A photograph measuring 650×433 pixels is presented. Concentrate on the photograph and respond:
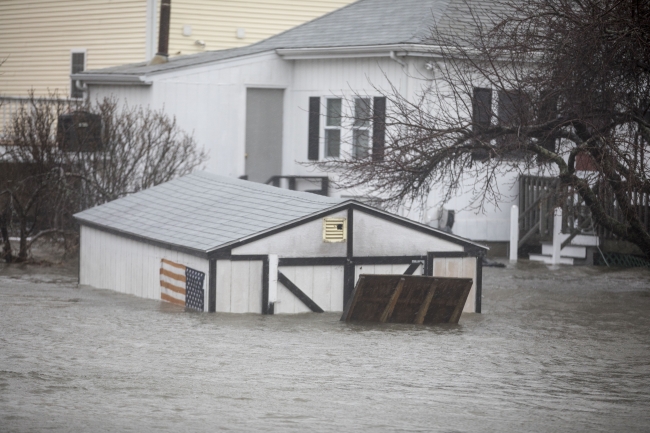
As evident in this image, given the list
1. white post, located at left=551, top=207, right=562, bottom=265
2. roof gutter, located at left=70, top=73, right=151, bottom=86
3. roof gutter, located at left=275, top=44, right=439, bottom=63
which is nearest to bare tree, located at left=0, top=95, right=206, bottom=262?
roof gutter, located at left=70, top=73, right=151, bottom=86

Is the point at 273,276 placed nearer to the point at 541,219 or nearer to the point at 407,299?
the point at 407,299

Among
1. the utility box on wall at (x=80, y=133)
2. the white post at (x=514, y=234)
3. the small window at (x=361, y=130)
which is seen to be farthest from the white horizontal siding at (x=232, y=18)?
the white post at (x=514, y=234)

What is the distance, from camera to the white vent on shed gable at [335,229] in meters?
A: 14.8

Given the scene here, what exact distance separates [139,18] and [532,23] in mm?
14418

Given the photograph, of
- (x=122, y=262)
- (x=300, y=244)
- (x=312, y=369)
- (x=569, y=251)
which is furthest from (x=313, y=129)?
(x=312, y=369)

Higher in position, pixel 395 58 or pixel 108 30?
pixel 108 30

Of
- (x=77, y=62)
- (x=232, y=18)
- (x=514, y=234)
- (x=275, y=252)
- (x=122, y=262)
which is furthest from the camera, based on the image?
(x=77, y=62)

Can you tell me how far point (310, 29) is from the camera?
25.4m

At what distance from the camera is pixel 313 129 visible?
24.1 m

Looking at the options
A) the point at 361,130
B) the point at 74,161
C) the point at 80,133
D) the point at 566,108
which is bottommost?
the point at 74,161

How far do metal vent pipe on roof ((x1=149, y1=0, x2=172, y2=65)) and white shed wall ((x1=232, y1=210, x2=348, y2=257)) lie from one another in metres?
11.8

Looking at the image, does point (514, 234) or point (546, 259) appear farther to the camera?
point (546, 259)

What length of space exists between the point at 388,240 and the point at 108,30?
16.0m

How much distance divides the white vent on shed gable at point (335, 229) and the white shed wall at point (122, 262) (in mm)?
1812
